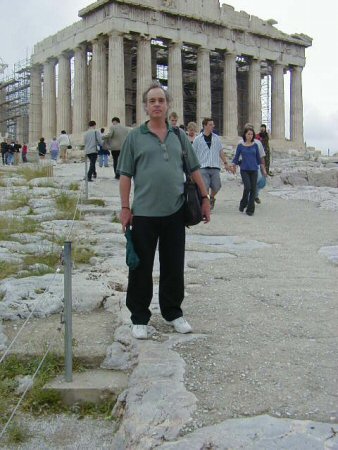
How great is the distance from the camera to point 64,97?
133 ft

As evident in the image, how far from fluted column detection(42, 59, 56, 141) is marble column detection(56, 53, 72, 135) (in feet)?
4.03

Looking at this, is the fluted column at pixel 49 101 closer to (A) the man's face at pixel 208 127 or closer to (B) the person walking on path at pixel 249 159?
(B) the person walking on path at pixel 249 159

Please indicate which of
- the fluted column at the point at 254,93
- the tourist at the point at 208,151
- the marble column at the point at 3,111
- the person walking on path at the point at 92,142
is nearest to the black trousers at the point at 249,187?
the tourist at the point at 208,151

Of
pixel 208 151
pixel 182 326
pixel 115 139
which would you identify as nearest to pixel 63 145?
pixel 115 139

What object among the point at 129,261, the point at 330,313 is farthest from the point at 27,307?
the point at 330,313

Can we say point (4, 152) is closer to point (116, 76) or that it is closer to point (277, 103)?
point (116, 76)

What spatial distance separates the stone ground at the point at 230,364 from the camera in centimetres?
306

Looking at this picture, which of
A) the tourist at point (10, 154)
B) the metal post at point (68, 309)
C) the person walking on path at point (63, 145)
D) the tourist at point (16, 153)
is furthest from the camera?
the tourist at point (16, 153)

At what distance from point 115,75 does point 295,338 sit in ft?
106

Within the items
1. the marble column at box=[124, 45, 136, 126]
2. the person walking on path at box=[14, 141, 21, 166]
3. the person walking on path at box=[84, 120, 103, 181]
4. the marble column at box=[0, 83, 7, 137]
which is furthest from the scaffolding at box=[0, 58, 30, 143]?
the person walking on path at box=[84, 120, 103, 181]

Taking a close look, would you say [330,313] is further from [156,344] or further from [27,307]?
[27,307]

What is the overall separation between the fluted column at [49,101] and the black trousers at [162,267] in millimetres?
38414

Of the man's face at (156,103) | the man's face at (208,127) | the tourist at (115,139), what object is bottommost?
the man's face at (156,103)

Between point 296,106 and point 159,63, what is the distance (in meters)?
11.1
